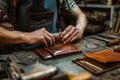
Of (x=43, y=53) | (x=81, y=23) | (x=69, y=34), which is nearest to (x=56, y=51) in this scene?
(x=43, y=53)

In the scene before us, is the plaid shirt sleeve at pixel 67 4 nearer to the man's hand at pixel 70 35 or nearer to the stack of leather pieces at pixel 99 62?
the man's hand at pixel 70 35

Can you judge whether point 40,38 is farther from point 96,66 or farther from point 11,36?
point 96,66

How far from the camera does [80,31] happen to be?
60.2 inches

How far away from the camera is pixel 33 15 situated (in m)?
1.44

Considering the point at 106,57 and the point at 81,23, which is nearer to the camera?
the point at 106,57

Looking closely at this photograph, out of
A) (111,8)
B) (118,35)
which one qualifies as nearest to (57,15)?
(118,35)

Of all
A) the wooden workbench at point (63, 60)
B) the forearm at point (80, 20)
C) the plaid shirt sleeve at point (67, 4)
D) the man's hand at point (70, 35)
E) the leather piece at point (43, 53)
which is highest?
the plaid shirt sleeve at point (67, 4)

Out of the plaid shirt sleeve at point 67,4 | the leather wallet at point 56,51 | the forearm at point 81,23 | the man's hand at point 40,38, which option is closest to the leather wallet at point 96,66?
the leather wallet at point 56,51

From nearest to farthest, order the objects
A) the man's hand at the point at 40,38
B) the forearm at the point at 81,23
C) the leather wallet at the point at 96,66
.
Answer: the leather wallet at the point at 96,66 < the man's hand at the point at 40,38 < the forearm at the point at 81,23

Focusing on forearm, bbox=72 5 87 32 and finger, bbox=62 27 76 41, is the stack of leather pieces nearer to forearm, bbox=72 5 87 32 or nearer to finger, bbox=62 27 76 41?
finger, bbox=62 27 76 41

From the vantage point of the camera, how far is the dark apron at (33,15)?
1416 millimetres

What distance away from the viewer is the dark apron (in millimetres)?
1416

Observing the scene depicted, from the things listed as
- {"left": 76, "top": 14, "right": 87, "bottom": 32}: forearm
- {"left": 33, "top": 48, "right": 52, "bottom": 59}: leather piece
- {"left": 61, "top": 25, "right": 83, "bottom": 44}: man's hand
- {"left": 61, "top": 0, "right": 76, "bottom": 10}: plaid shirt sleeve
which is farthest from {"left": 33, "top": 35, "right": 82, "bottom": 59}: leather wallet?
{"left": 61, "top": 0, "right": 76, "bottom": 10}: plaid shirt sleeve

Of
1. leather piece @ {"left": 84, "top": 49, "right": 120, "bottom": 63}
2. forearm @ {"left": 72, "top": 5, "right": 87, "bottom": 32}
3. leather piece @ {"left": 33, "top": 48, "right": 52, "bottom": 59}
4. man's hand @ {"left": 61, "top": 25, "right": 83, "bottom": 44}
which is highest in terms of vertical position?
forearm @ {"left": 72, "top": 5, "right": 87, "bottom": 32}
